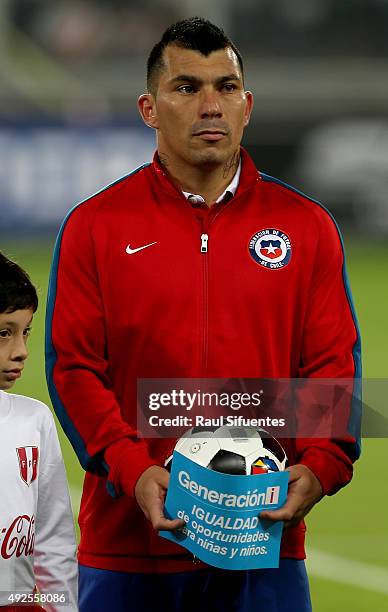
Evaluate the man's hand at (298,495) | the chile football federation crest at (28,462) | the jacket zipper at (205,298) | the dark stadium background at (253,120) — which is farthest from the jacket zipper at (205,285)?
the dark stadium background at (253,120)

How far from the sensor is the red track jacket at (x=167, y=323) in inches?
127

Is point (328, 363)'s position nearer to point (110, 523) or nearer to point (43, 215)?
point (110, 523)

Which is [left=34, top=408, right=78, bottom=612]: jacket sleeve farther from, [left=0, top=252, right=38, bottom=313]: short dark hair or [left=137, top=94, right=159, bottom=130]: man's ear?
[left=137, top=94, right=159, bottom=130]: man's ear

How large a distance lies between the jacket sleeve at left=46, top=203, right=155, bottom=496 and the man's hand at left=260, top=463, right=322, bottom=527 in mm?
336

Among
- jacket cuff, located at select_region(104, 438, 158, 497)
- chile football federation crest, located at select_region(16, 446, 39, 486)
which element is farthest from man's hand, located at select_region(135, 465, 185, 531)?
chile football federation crest, located at select_region(16, 446, 39, 486)

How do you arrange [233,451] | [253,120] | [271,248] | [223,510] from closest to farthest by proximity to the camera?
[223,510] → [233,451] → [271,248] → [253,120]

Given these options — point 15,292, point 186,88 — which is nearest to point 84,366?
point 15,292

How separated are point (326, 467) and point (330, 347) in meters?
0.30

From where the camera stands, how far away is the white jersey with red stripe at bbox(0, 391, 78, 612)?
3107 millimetres

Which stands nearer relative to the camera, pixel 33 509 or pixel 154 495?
pixel 154 495

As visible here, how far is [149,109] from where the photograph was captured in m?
3.46

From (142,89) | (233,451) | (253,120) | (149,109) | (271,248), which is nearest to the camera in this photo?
(233,451)

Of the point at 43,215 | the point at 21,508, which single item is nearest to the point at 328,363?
the point at 21,508

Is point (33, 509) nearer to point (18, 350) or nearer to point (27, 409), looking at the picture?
point (27, 409)
